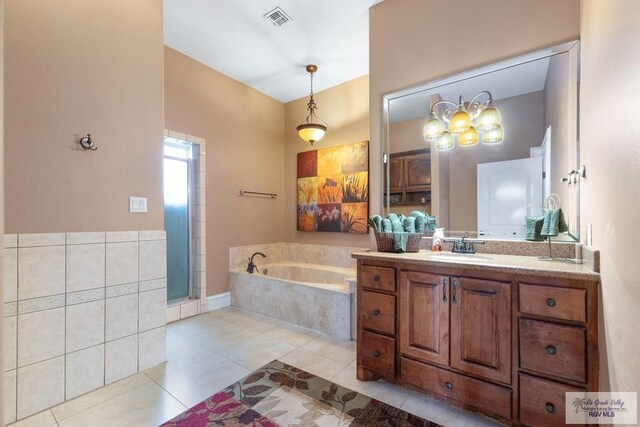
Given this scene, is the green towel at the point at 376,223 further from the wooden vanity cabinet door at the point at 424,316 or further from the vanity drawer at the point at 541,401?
the vanity drawer at the point at 541,401

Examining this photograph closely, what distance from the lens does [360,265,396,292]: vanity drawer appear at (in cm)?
179

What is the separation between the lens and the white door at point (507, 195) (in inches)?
73.4

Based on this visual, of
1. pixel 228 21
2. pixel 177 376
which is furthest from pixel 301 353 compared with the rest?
pixel 228 21

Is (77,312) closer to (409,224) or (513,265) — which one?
(409,224)

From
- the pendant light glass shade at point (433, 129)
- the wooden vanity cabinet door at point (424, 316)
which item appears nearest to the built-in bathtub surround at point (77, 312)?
the wooden vanity cabinet door at point (424, 316)

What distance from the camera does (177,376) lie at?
2.00 meters

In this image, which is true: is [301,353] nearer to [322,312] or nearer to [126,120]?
[322,312]

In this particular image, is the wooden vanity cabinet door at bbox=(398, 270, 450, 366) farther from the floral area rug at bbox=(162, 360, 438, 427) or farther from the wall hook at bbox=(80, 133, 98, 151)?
the wall hook at bbox=(80, 133, 98, 151)

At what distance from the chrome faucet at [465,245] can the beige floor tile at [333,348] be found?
48.5 inches

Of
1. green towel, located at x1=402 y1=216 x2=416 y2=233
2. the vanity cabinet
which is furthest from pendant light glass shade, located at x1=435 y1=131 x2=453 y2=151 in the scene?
the vanity cabinet

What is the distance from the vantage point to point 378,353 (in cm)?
184

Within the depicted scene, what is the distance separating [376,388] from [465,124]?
6.62 ft

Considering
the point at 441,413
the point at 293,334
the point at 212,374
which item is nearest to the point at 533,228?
the point at 441,413

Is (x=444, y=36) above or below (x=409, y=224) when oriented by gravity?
above
